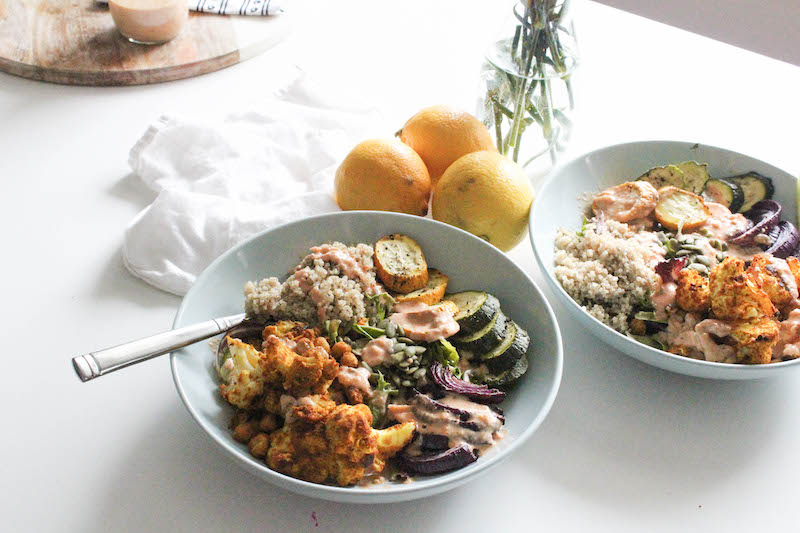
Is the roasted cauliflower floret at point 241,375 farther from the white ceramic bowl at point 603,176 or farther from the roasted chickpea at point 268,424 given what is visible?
the white ceramic bowl at point 603,176

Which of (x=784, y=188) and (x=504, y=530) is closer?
(x=504, y=530)

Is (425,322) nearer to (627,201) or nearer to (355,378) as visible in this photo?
(355,378)

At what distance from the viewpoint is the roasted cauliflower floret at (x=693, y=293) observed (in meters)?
1.02

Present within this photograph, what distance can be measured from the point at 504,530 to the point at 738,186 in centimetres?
80

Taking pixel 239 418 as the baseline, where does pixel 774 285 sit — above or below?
above

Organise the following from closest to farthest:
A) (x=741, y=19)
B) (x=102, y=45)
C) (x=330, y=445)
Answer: (x=330, y=445)
(x=102, y=45)
(x=741, y=19)

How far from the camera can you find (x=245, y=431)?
87 centimetres

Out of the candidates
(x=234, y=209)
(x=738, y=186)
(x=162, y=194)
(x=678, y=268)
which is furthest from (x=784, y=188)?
(x=162, y=194)

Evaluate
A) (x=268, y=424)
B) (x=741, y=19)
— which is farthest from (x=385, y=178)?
(x=741, y=19)

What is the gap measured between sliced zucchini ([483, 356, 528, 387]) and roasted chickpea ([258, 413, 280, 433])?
281 millimetres

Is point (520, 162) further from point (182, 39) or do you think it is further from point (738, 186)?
point (182, 39)

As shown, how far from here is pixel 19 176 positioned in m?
1.40

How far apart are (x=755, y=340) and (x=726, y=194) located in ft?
1.35

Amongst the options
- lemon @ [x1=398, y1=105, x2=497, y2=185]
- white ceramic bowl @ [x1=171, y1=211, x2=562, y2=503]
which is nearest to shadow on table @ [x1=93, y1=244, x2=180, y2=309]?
white ceramic bowl @ [x1=171, y1=211, x2=562, y2=503]
